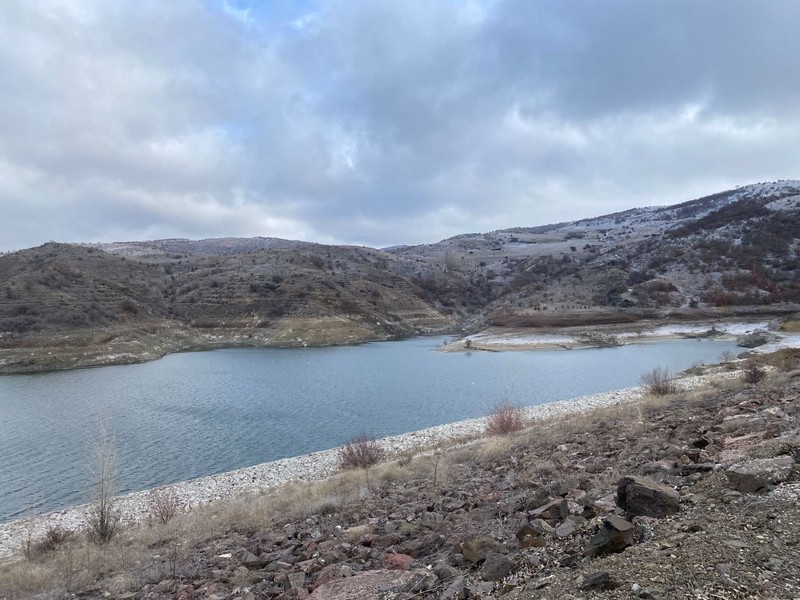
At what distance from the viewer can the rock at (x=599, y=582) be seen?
4.50 m

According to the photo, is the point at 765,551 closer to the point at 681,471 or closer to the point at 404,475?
the point at 681,471

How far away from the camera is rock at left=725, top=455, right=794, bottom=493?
608cm

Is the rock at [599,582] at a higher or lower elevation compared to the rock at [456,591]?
higher

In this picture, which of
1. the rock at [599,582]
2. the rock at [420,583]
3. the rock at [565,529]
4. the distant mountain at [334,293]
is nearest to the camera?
the rock at [599,582]

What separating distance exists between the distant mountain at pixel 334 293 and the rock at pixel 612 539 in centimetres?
8106

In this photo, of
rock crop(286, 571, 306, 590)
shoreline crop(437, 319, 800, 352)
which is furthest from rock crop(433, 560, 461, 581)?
shoreline crop(437, 319, 800, 352)

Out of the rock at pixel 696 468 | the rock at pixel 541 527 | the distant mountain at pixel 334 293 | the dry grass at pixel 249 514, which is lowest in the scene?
the dry grass at pixel 249 514

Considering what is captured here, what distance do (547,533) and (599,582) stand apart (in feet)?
6.51

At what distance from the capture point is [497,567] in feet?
19.3

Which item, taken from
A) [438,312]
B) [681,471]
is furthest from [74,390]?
[438,312]

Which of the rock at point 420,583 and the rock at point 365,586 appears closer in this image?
the rock at point 420,583

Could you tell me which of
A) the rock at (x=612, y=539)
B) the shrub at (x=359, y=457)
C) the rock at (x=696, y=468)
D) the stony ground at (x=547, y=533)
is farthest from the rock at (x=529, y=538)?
the shrub at (x=359, y=457)

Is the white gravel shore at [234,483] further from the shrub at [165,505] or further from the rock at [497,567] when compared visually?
the rock at [497,567]

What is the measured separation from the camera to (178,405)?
42.5 meters
